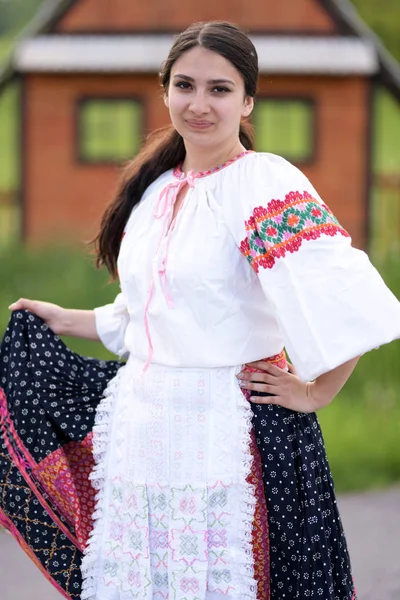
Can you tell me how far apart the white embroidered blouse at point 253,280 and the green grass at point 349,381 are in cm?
135

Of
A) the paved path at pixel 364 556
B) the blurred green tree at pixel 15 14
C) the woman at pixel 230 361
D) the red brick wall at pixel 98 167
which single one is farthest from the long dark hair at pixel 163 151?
the blurred green tree at pixel 15 14

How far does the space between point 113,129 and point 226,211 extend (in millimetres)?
10755

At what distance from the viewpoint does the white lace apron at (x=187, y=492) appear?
249 cm

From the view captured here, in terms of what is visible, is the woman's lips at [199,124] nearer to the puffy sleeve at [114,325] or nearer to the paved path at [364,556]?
the puffy sleeve at [114,325]

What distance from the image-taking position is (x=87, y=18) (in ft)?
39.6

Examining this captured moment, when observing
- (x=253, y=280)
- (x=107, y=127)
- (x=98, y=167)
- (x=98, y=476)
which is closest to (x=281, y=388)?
(x=253, y=280)

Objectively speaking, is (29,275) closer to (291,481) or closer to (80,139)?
(80,139)

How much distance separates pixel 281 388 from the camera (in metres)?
2.55

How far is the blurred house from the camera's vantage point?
39.2 ft

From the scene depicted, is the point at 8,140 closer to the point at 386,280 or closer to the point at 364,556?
the point at 386,280

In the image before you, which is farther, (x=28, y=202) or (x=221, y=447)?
(x=28, y=202)

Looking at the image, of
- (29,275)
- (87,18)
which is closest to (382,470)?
(29,275)

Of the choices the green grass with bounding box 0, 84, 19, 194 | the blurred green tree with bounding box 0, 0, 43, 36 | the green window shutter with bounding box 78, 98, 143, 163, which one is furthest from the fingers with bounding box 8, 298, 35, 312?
the blurred green tree with bounding box 0, 0, 43, 36

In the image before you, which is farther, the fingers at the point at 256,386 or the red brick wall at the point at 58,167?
the red brick wall at the point at 58,167
